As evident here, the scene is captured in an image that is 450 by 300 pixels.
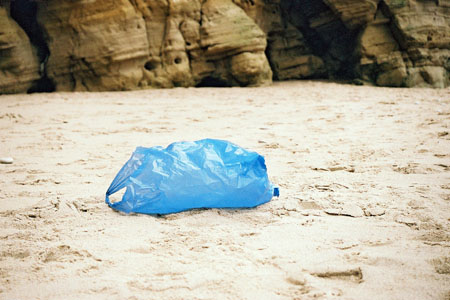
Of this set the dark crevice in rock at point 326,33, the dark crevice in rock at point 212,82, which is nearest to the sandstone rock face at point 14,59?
the dark crevice in rock at point 212,82

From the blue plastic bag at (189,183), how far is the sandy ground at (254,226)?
59 millimetres

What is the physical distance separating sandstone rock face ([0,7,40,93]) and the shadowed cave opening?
20 centimetres

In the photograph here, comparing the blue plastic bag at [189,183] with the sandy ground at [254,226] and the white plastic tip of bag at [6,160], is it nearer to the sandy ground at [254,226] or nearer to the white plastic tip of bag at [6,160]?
the sandy ground at [254,226]

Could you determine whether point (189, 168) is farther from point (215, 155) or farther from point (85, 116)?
point (85, 116)

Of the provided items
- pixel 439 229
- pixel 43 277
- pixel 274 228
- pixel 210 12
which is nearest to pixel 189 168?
pixel 274 228

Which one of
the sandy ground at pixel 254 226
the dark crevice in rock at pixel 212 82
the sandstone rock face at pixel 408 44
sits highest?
the sandstone rock face at pixel 408 44

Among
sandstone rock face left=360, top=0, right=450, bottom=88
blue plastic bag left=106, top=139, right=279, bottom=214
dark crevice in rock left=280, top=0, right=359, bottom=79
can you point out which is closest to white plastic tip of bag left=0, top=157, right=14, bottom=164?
blue plastic bag left=106, top=139, right=279, bottom=214

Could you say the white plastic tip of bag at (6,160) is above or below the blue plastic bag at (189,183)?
below

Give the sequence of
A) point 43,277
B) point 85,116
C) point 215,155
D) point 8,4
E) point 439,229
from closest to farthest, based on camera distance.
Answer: point 43,277
point 439,229
point 215,155
point 85,116
point 8,4

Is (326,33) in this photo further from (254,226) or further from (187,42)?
(254,226)

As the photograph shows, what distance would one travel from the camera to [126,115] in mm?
4727

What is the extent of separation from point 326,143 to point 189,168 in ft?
5.74

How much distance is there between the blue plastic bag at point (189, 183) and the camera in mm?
1888

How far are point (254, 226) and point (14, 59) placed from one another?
6.70 metres
